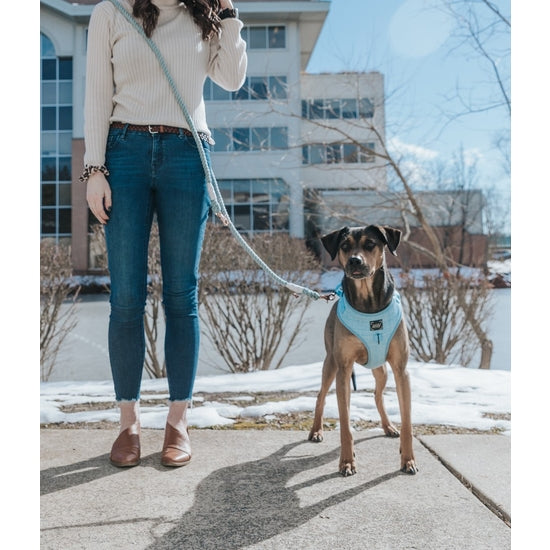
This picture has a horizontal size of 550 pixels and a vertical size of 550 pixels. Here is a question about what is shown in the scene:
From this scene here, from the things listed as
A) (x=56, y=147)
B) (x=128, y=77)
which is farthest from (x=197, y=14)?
(x=56, y=147)

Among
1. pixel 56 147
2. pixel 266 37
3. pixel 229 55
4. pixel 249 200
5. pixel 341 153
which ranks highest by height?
pixel 266 37

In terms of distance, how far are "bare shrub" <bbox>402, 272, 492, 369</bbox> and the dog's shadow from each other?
178 inches

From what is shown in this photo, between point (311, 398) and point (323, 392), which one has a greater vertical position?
point (323, 392)

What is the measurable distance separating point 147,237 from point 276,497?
1147mm

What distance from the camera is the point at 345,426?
7.48ft

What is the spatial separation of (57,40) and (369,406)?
23843mm

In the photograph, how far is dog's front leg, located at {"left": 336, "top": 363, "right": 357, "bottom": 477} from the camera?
7.24 ft

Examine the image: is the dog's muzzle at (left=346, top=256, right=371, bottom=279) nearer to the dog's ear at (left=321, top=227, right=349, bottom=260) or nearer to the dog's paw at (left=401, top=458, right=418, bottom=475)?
the dog's ear at (left=321, top=227, right=349, bottom=260)

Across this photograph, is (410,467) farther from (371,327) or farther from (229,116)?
(229,116)

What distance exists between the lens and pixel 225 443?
260cm

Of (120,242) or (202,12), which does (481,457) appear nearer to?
(120,242)

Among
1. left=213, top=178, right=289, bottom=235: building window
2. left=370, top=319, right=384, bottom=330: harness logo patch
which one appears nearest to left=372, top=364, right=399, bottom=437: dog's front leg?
left=370, top=319, right=384, bottom=330: harness logo patch

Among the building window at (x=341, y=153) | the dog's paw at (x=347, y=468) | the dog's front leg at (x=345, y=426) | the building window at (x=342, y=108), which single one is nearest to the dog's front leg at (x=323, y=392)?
the dog's front leg at (x=345, y=426)

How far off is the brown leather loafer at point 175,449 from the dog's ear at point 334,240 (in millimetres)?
1048
